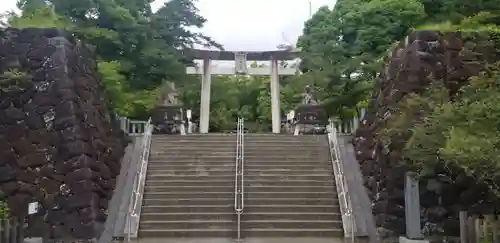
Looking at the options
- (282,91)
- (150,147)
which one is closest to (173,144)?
(150,147)

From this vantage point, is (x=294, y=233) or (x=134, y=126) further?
(x=134, y=126)

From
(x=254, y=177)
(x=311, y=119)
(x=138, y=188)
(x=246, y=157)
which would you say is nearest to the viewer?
(x=138, y=188)

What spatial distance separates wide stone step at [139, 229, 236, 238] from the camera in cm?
1228

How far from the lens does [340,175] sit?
1423cm

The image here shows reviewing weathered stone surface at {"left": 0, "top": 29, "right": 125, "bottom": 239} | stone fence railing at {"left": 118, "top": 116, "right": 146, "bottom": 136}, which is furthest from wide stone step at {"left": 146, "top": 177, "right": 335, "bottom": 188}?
stone fence railing at {"left": 118, "top": 116, "right": 146, "bottom": 136}

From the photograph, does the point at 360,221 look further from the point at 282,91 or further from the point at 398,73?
the point at 282,91

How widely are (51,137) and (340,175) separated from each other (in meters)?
6.62

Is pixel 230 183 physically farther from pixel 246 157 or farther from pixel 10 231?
pixel 10 231

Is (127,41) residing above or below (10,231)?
above

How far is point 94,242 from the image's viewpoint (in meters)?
11.9

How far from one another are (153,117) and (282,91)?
11.8 meters

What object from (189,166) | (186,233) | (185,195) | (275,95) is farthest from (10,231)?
(275,95)

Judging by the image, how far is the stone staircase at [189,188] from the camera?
12594mm

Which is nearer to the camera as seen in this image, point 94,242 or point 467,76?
point 94,242
